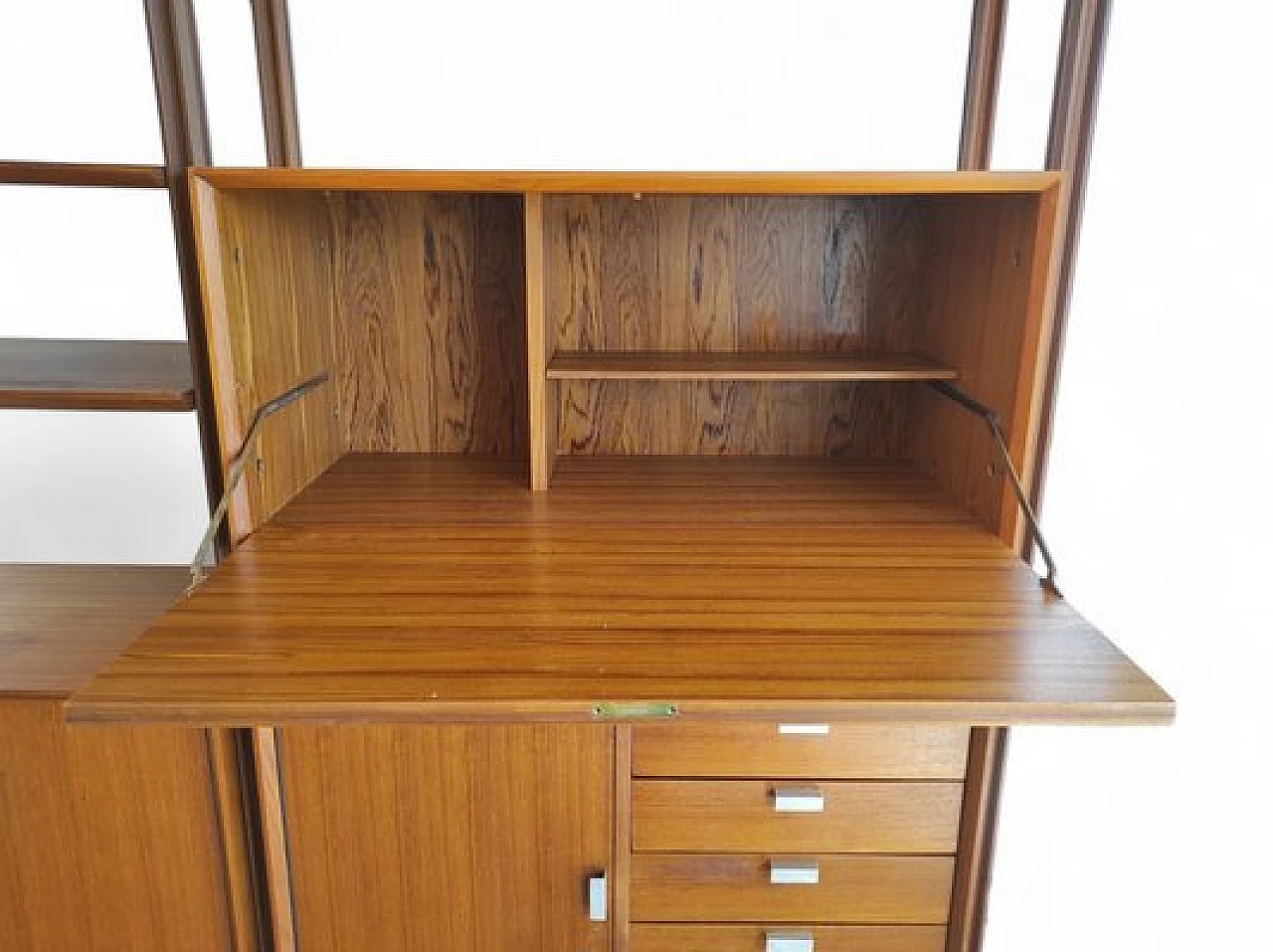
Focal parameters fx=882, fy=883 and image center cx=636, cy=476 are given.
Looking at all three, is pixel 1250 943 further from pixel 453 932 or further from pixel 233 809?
pixel 233 809

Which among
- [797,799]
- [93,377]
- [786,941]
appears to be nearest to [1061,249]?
[797,799]

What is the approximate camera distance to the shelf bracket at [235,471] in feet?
4.12

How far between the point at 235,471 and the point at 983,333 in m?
1.25

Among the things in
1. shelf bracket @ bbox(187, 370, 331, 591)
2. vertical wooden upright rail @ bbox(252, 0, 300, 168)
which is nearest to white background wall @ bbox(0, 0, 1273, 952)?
vertical wooden upright rail @ bbox(252, 0, 300, 168)

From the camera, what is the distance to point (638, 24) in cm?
179

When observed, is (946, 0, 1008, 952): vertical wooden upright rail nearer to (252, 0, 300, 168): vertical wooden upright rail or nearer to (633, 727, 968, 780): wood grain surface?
(633, 727, 968, 780): wood grain surface

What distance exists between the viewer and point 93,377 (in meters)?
1.49

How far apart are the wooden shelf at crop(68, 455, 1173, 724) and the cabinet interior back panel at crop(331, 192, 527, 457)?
264 mm

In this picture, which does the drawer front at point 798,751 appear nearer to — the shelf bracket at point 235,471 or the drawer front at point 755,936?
the drawer front at point 755,936

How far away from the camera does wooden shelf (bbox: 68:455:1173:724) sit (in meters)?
0.96

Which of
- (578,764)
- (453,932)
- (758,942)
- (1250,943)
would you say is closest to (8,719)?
(453,932)

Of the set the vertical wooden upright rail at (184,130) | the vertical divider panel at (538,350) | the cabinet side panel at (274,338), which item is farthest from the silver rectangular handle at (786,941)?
the vertical wooden upright rail at (184,130)

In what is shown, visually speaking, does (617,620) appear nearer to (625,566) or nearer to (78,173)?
(625,566)

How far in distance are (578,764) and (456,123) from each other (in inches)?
51.3
